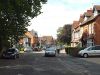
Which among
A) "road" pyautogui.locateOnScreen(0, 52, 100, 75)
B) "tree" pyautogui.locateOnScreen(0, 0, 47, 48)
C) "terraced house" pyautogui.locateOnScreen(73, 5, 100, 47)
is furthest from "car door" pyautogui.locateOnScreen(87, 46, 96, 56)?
"road" pyautogui.locateOnScreen(0, 52, 100, 75)

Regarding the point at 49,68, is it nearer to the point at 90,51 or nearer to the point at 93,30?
the point at 90,51

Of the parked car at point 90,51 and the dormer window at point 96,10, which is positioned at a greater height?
the dormer window at point 96,10

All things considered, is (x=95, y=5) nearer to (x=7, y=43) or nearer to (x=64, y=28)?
(x=7, y=43)

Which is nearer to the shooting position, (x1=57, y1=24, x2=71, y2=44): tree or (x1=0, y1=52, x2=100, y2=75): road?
(x1=0, y1=52, x2=100, y2=75): road

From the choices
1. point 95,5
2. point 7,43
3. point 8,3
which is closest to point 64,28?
point 95,5

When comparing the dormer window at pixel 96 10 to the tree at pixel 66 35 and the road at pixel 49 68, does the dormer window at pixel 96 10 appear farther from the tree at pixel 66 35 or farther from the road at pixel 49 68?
the tree at pixel 66 35

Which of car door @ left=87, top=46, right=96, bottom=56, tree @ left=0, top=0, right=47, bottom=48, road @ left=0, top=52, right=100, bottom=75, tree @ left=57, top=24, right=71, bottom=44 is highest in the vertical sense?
tree @ left=57, top=24, right=71, bottom=44

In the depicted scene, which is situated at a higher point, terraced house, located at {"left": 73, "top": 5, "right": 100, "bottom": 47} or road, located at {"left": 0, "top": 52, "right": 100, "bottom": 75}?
terraced house, located at {"left": 73, "top": 5, "right": 100, "bottom": 47}

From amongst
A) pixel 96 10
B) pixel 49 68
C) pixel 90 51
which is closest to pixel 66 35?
pixel 96 10

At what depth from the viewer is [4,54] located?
165ft

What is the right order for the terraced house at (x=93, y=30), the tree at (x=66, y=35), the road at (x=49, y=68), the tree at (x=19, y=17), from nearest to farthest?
the road at (x=49, y=68) → the tree at (x=19, y=17) → the terraced house at (x=93, y=30) → the tree at (x=66, y=35)

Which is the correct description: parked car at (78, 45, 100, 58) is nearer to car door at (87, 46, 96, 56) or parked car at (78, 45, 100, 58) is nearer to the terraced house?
car door at (87, 46, 96, 56)

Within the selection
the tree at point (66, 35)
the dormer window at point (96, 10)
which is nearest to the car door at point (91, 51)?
the dormer window at point (96, 10)

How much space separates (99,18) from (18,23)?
22393 millimetres
